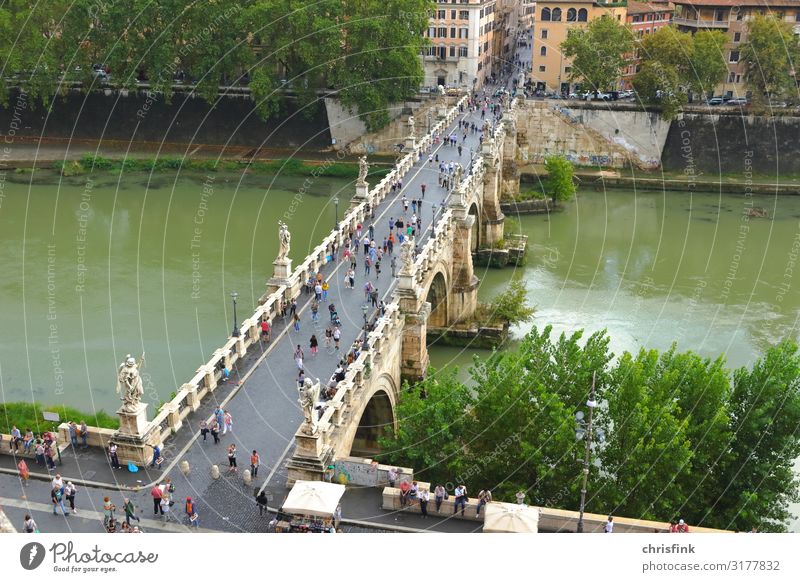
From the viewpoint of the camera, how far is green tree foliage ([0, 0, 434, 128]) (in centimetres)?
7575

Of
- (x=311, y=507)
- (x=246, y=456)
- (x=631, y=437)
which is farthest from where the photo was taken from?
(x=631, y=437)

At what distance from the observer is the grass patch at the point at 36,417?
1448 inches

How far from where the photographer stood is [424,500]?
27.5 meters

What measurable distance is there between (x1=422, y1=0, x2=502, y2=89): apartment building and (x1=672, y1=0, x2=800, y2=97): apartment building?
16685mm

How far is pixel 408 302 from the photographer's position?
1564 inches

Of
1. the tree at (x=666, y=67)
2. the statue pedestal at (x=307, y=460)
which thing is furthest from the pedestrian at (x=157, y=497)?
the tree at (x=666, y=67)

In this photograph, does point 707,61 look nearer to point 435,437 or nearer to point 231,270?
point 231,270

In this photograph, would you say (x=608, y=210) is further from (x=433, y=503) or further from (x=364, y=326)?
(x=433, y=503)

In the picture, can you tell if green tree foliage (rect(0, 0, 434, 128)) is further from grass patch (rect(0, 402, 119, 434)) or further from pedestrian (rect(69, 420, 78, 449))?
pedestrian (rect(69, 420, 78, 449))

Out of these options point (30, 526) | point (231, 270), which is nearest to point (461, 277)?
point (231, 270)

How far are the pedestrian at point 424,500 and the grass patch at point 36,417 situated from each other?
553 inches

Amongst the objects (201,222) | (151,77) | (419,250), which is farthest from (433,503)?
(151,77)

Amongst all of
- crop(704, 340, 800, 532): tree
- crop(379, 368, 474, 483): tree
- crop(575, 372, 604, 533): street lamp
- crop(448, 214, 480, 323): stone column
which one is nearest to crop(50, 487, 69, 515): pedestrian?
crop(379, 368, 474, 483): tree

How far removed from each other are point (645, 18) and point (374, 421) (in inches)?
2377
